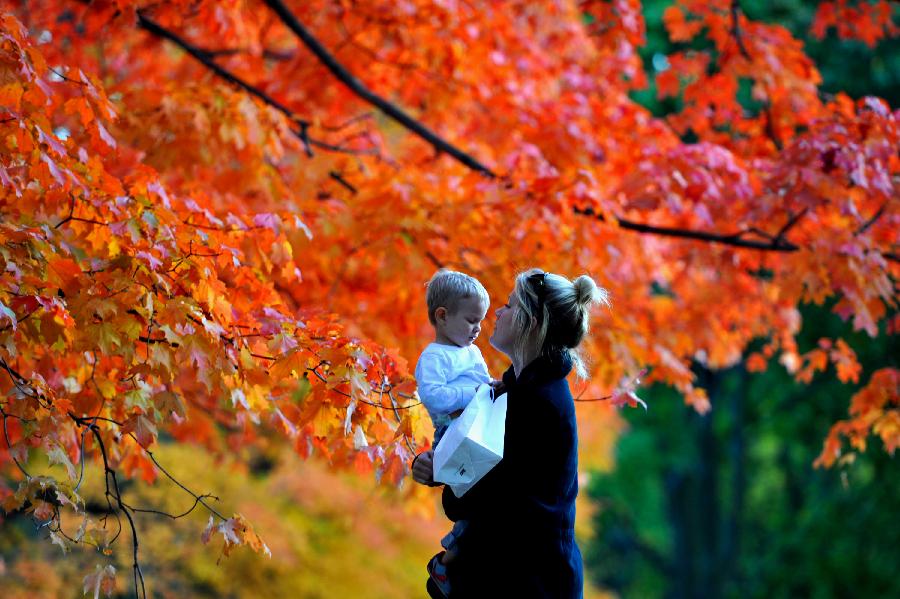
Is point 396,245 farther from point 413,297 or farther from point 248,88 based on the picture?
point 248,88

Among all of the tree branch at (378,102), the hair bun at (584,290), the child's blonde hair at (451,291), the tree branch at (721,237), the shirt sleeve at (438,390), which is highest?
the hair bun at (584,290)

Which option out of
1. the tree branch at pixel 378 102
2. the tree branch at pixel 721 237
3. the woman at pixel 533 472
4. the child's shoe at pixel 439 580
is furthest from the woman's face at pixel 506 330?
the tree branch at pixel 378 102

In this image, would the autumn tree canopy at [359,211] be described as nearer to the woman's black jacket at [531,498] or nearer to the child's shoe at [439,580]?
the child's shoe at [439,580]

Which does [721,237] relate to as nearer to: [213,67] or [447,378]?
[213,67]

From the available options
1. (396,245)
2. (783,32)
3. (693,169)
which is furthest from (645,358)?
(783,32)

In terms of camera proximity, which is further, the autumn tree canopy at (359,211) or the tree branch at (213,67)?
the tree branch at (213,67)

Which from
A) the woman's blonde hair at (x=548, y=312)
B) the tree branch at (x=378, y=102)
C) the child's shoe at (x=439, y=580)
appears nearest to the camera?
the woman's blonde hair at (x=548, y=312)

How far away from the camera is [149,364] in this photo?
11.5ft

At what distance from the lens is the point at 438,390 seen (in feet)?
9.48

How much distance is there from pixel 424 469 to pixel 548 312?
2.05 ft

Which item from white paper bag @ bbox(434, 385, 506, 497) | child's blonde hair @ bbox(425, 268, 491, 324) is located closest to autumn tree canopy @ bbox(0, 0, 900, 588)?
child's blonde hair @ bbox(425, 268, 491, 324)

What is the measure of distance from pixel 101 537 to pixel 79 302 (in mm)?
897

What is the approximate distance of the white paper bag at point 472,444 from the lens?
2670mm

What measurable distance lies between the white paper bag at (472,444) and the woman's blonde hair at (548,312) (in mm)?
180
